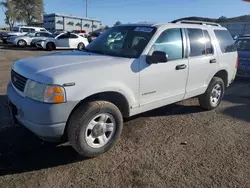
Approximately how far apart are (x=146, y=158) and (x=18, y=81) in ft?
6.86

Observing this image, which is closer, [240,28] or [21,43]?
[21,43]

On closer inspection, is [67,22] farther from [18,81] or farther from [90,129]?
[90,129]

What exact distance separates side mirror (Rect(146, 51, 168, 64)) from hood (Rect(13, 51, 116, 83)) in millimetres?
596

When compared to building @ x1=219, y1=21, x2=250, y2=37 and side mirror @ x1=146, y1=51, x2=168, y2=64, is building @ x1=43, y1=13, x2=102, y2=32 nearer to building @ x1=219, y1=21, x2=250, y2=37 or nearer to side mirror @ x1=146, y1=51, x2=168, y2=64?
building @ x1=219, y1=21, x2=250, y2=37

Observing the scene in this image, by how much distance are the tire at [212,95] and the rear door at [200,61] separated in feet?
0.62

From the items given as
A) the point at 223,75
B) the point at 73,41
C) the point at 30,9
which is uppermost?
the point at 30,9

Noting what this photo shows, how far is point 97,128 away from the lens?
3201 millimetres

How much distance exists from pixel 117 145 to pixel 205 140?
1486 millimetres

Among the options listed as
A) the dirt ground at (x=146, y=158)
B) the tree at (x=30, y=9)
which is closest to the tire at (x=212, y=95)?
the dirt ground at (x=146, y=158)

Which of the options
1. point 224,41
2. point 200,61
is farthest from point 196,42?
point 224,41

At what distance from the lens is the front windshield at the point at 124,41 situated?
363 centimetres

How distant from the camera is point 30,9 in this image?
64500 mm

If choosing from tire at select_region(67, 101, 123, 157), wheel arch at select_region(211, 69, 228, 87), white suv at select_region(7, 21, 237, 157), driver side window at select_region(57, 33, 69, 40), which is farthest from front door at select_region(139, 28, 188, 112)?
driver side window at select_region(57, 33, 69, 40)

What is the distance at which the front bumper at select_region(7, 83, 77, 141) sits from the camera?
270cm
